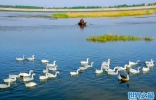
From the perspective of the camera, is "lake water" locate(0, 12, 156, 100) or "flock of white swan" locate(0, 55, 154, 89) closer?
"lake water" locate(0, 12, 156, 100)

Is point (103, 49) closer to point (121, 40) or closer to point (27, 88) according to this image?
point (121, 40)
